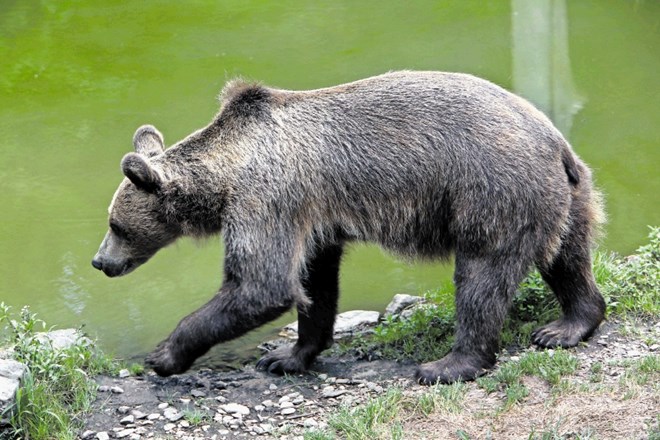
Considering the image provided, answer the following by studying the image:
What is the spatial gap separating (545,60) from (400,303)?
17.7 ft

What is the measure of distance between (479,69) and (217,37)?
13.6 ft

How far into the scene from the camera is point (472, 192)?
20.6ft

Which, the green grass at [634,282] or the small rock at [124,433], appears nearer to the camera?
the small rock at [124,433]

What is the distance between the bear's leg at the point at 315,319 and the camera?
7.11 m

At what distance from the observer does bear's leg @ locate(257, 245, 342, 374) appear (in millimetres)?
7105

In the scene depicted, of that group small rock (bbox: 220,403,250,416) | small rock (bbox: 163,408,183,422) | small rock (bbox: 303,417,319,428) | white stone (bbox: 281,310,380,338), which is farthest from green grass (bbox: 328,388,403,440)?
white stone (bbox: 281,310,380,338)

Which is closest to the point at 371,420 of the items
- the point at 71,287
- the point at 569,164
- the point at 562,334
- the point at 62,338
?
the point at 562,334

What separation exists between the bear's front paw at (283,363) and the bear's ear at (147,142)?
1707 millimetres

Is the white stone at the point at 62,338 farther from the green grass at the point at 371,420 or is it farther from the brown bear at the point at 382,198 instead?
the green grass at the point at 371,420

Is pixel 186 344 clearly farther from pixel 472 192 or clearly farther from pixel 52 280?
pixel 52 280

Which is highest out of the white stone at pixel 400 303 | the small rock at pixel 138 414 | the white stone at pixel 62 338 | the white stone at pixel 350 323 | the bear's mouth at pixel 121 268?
the bear's mouth at pixel 121 268

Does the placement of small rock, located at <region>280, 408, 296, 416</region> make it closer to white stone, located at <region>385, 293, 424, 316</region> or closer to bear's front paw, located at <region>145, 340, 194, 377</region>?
bear's front paw, located at <region>145, 340, 194, 377</region>

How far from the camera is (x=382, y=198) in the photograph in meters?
6.55

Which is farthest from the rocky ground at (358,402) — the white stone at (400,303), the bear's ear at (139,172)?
the bear's ear at (139,172)
